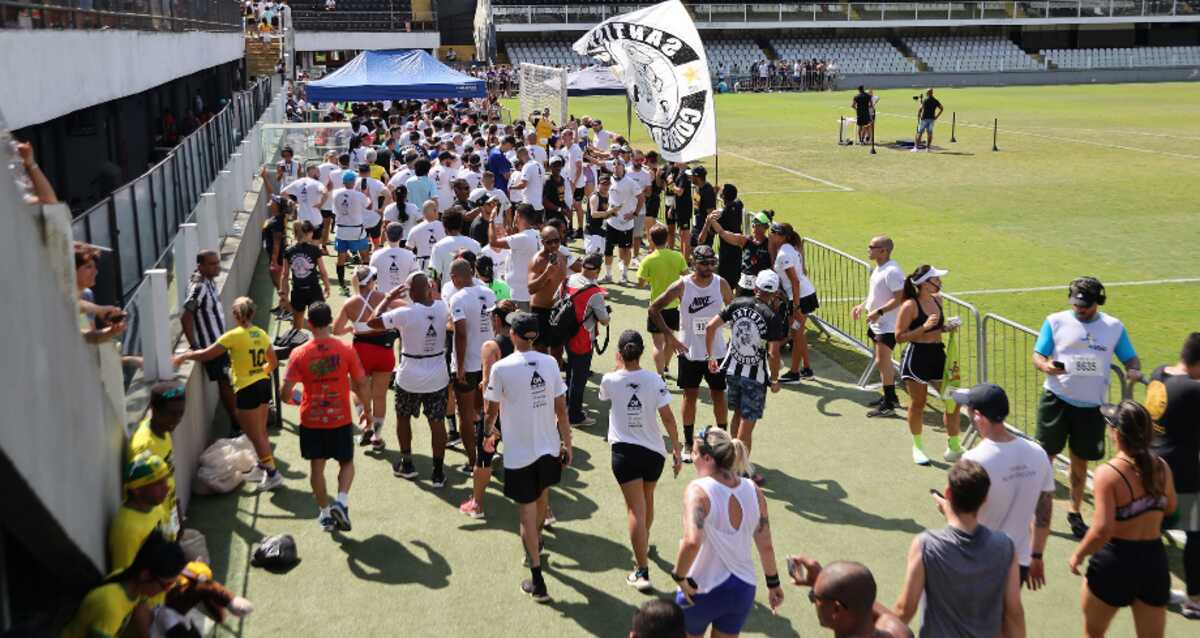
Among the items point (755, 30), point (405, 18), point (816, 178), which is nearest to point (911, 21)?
point (755, 30)

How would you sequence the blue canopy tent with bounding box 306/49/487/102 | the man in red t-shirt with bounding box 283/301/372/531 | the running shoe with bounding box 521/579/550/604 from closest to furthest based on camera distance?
the running shoe with bounding box 521/579/550/604 → the man in red t-shirt with bounding box 283/301/372/531 → the blue canopy tent with bounding box 306/49/487/102

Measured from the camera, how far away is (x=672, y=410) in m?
9.89

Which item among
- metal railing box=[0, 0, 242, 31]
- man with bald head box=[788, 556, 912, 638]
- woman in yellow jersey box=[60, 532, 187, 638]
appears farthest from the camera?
metal railing box=[0, 0, 242, 31]

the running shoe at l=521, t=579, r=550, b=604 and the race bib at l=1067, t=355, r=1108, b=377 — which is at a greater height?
the race bib at l=1067, t=355, r=1108, b=377

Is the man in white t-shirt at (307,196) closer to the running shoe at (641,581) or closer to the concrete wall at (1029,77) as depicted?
the running shoe at (641,581)

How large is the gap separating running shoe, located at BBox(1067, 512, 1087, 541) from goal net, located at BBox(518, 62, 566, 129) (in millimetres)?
22619

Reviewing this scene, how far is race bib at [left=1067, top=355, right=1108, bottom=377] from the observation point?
25.1ft

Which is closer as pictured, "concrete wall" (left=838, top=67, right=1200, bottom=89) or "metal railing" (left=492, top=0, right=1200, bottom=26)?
"concrete wall" (left=838, top=67, right=1200, bottom=89)

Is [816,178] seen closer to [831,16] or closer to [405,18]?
[405,18]

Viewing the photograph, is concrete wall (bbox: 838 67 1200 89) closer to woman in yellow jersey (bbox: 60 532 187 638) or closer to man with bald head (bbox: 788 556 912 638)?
woman in yellow jersey (bbox: 60 532 187 638)

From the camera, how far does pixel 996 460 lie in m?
5.74

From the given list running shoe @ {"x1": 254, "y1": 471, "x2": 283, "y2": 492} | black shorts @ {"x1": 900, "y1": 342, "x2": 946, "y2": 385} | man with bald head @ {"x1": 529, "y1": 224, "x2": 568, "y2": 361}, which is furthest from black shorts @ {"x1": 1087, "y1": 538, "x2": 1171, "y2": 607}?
running shoe @ {"x1": 254, "y1": 471, "x2": 283, "y2": 492}

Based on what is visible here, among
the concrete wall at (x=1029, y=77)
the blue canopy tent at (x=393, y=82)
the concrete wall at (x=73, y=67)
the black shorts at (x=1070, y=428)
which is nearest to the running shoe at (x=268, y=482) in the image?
the concrete wall at (x=73, y=67)

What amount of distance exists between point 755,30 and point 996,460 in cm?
7051
